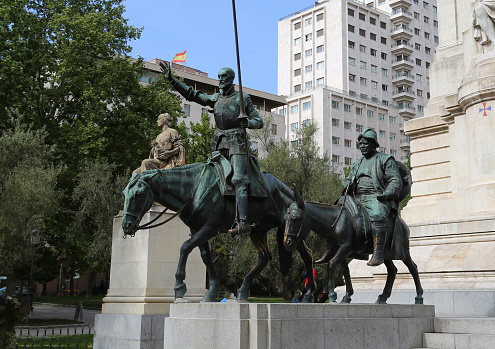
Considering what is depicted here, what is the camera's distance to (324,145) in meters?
82.8

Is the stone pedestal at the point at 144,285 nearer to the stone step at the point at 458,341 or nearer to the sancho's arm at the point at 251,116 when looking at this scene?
the sancho's arm at the point at 251,116

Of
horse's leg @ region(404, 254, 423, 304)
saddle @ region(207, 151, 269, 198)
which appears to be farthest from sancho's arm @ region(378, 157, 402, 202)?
saddle @ region(207, 151, 269, 198)

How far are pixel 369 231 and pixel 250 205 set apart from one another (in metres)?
2.15

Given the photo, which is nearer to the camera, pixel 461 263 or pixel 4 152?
pixel 461 263

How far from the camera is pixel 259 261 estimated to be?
9445 mm

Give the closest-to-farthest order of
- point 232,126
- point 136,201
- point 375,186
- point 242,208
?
point 136,201 < point 242,208 < point 232,126 < point 375,186

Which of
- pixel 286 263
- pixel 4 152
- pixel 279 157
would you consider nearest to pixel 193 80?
pixel 279 157

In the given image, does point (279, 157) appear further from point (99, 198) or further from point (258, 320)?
point (258, 320)

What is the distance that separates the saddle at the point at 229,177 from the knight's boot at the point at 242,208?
0.54 ft

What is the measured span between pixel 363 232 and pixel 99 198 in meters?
27.5

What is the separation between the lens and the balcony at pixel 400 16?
312ft

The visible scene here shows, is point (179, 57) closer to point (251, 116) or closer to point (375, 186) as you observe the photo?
point (251, 116)

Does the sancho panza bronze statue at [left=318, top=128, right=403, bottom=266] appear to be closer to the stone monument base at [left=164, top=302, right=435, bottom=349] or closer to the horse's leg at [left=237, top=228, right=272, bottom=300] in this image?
the stone monument base at [left=164, top=302, right=435, bottom=349]

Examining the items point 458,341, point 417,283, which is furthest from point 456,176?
point 458,341
